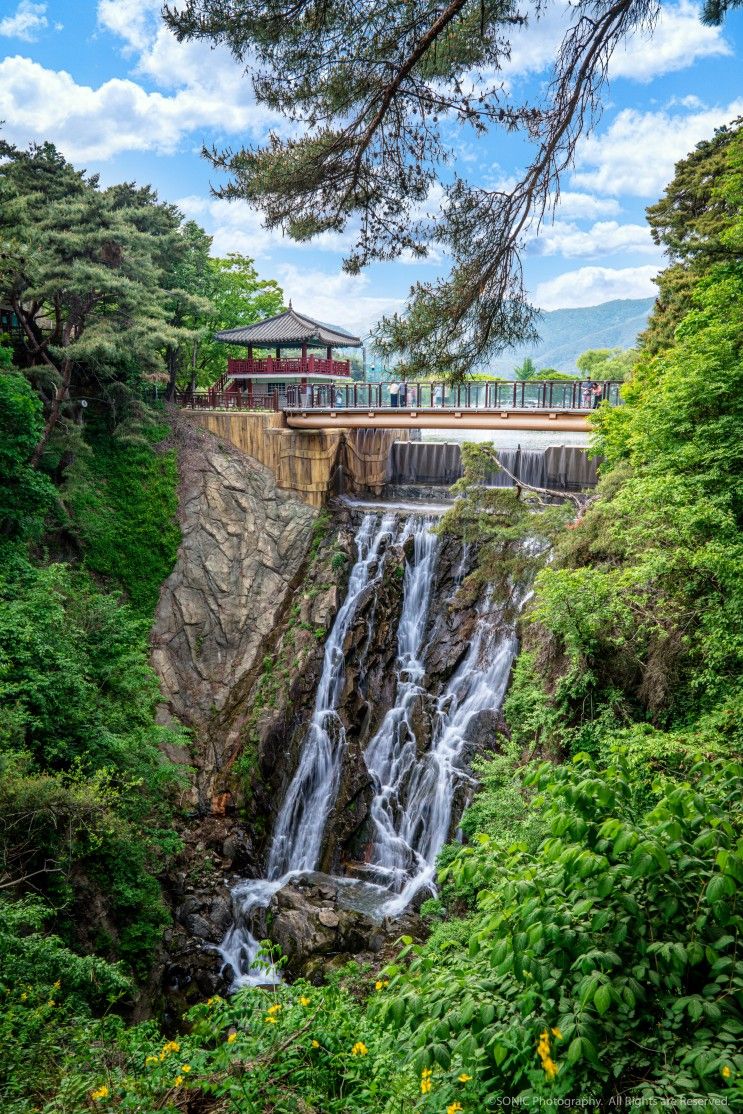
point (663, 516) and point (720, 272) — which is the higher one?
point (720, 272)

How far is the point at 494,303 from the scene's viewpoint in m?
7.14

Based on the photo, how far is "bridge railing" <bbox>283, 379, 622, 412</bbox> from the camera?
58.4 ft

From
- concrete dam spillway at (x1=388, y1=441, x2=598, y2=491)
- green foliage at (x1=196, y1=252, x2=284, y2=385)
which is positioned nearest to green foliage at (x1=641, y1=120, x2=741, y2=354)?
concrete dam spillway at (x1=388, y1=441, x2=598, y2=491)

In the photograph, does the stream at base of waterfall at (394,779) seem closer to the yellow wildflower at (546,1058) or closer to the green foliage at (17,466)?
the green foliage at (17,466)

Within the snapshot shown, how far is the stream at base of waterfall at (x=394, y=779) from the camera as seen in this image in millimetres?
13375

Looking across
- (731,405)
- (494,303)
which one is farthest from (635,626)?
(494,303)

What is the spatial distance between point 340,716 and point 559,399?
964 centimetres

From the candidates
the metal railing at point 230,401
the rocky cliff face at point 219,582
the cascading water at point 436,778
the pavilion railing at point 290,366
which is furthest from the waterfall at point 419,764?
the pavilion railing at point 290,366

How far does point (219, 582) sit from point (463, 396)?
28.2 feet

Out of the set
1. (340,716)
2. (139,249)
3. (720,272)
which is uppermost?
(139,249)

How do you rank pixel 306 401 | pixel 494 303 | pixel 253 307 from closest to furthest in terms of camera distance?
pixel 494 303
pixel 306 401
pixel 253 307

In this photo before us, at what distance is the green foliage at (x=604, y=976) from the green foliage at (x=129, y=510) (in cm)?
1725

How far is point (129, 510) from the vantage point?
20.1m

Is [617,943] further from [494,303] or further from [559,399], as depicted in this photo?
[559,399]
